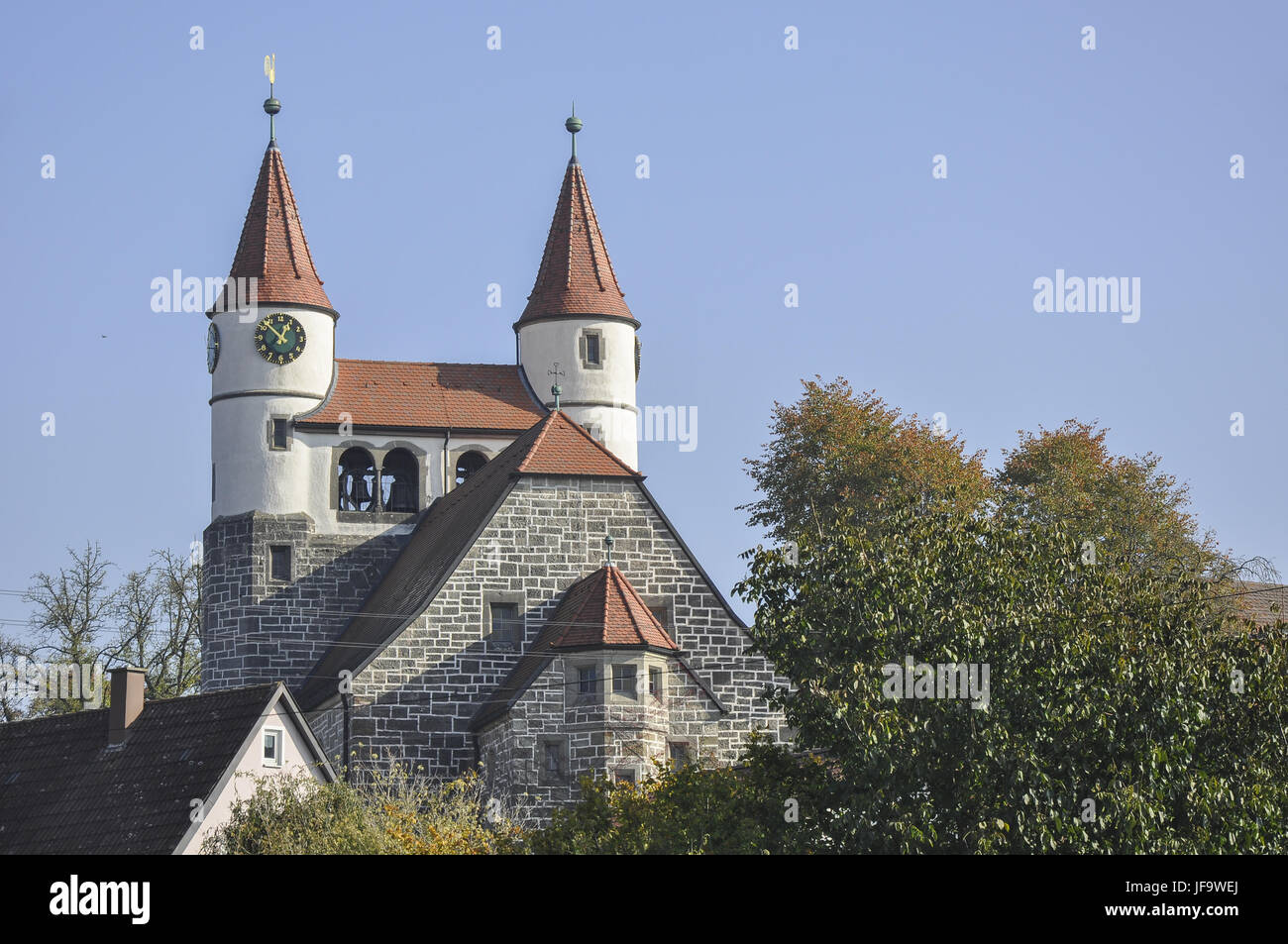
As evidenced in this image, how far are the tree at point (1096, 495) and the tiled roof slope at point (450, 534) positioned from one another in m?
12.1

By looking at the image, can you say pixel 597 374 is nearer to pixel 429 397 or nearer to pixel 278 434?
pixel 429 397

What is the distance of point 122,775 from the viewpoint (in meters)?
38.4

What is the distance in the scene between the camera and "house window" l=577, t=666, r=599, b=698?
1722 inches

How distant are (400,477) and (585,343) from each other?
645 cm

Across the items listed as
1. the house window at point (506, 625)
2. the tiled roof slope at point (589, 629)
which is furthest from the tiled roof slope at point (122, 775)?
the house window at point (506, 625)

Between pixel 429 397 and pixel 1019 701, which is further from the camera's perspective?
pixel 429 397

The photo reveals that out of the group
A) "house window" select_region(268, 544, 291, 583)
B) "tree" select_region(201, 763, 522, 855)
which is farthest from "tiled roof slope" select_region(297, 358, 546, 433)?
"tree" select_region(201, 763, 522, 855)

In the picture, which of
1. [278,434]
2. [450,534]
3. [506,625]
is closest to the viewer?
[506,625]

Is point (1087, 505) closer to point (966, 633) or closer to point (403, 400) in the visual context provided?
point (403, 400)

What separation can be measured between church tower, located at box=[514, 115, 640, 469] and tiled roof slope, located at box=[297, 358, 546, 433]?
914 mm

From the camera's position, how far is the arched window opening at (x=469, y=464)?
60.1 meters

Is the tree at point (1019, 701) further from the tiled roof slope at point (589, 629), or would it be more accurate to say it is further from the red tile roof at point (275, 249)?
the red tile roof at point (275, 249)

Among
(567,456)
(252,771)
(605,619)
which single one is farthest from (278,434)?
(252,771)
